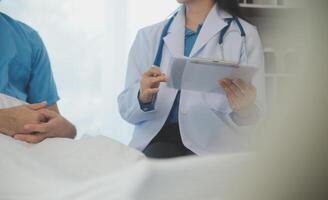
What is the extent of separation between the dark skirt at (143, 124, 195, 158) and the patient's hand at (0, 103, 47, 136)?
278mm

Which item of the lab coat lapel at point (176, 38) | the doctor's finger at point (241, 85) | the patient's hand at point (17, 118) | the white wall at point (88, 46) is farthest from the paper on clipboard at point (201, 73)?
the white wall at point (88, 46)

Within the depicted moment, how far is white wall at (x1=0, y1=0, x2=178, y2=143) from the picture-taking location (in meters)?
1.49

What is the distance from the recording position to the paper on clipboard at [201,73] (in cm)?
75

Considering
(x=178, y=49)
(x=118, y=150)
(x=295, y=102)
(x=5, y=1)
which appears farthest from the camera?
(x=5, y=1)

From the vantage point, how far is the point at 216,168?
259mm

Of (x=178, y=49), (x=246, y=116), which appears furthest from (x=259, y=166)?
(x=178, y=49)

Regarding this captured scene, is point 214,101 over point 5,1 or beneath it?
beneath

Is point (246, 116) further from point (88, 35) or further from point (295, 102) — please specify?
point (88, 35)

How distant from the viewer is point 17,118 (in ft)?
1.93

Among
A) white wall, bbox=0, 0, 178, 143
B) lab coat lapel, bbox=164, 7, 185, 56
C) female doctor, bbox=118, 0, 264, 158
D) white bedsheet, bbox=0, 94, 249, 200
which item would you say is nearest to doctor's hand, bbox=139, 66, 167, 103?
female doctor, bbox=118, 0, 264, 158

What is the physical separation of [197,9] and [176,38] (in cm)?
14

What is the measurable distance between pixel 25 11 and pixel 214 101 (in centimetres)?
90

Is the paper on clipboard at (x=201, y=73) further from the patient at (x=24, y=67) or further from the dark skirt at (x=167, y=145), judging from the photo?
the patient at (x=24, y=67)

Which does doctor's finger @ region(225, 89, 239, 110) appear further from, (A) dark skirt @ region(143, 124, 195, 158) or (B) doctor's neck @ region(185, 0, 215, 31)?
(B) doctor's neck @ region(185, 0, 215, 31)
